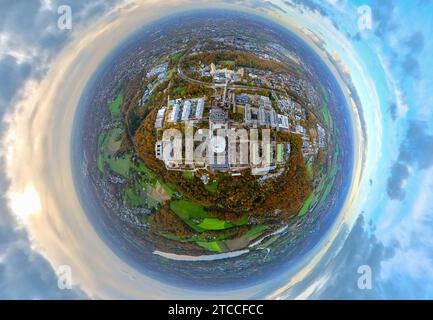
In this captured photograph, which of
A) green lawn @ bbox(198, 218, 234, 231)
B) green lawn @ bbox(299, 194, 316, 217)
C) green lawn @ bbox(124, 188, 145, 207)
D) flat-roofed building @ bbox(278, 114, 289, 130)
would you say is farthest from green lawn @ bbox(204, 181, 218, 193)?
green lawn @ bbox(299, 194, 316, 217)

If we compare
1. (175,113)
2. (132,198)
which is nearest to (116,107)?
(175,113)

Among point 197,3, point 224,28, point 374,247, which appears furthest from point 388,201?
point 197,3

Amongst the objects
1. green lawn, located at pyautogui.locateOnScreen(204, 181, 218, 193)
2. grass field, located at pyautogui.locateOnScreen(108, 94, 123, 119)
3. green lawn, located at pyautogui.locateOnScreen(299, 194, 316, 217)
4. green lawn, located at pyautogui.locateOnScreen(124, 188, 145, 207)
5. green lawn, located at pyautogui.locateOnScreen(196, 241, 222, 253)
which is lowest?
green lawn, located at pyautogui.locateOnScreen(196, 241, 222, 253)

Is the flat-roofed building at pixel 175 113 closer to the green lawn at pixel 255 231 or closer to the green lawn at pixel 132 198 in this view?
the green lawn at pixel 132 198

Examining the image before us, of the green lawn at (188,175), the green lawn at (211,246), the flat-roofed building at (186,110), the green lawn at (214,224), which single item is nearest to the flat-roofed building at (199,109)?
the flat-roofed building at (186,110)

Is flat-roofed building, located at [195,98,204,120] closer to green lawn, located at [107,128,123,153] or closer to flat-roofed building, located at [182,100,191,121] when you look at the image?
flat-roofed building, located at [182,100,191,121]

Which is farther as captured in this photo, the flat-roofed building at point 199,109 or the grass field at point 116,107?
the grass field at point 116,107

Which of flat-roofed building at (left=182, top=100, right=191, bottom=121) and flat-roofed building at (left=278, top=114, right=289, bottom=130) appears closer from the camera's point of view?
flat-roofed building at (left=182, top=100, right=191, bottom=121)

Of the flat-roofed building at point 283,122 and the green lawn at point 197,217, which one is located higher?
the flat-roofed building at point 283,122

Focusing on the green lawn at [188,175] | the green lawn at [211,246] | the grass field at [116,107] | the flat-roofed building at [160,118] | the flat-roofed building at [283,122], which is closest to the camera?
the green lawn at [188,175]

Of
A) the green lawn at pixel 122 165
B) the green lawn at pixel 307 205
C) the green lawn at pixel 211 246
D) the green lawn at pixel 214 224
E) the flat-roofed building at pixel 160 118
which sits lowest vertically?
the green lawn at pixel 211 246

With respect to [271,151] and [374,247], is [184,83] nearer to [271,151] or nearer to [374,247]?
[271,151]
